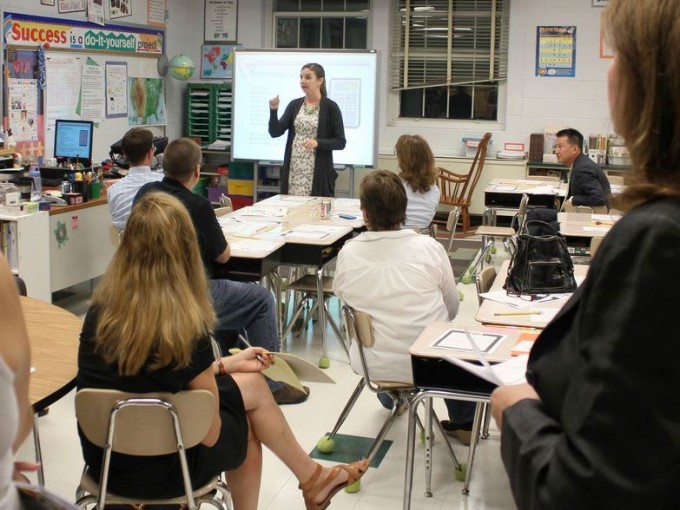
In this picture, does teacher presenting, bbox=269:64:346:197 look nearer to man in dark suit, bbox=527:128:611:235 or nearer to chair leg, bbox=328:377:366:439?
man in dark suit, bbox=527:128:611:235

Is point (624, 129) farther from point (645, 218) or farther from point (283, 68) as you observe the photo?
point (283, 68)

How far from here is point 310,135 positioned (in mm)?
6988

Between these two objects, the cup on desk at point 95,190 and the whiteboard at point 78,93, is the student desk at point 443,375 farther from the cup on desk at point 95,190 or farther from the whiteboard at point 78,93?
the whiteboard at point 78,93

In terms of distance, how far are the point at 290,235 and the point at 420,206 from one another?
1.13 m

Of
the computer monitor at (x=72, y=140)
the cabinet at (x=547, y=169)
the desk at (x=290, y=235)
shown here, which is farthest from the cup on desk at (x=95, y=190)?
the cabinet at (x=547, y=169)

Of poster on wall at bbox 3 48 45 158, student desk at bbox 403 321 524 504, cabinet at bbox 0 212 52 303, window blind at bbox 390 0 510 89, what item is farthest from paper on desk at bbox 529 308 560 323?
window blind at bbox 390 0 510 89

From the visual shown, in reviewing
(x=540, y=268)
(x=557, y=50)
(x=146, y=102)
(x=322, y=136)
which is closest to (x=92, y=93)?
(x=146, y=102)

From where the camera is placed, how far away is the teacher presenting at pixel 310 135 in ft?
22.6

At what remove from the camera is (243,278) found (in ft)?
15.5

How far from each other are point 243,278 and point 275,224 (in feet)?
2.78

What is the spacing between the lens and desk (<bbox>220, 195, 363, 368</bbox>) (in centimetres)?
483

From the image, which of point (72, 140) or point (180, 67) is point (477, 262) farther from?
point (180, 67)

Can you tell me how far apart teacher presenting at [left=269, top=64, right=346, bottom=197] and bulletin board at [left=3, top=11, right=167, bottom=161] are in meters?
2.09

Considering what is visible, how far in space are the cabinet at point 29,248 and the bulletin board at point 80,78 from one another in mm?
2138
